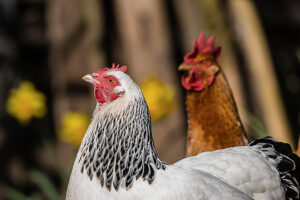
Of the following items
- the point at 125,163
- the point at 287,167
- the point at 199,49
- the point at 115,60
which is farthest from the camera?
the point at 115,60

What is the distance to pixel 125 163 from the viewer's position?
6.70 ft

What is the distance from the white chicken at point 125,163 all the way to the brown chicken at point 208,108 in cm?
61

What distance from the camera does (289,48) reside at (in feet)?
21.2

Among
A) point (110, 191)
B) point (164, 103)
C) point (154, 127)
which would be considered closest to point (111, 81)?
point (110, 191)

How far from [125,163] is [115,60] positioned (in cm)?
334

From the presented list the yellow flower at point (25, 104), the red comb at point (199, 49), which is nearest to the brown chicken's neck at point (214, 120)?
the red comb at point (199, 49)

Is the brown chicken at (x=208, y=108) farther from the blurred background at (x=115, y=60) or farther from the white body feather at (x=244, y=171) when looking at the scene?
the blurred background at (x=115, y=60)

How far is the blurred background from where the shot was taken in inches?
171

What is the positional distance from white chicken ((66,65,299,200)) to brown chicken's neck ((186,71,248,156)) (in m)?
0.60

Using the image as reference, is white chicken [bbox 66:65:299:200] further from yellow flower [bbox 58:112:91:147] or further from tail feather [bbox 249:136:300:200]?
yellow flower [bbox 58:112:91:147]

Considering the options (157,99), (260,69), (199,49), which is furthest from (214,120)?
(260,69)

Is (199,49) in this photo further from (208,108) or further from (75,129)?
(75,129)

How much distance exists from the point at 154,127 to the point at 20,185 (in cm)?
166

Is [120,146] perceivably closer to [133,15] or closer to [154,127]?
[154,127]
